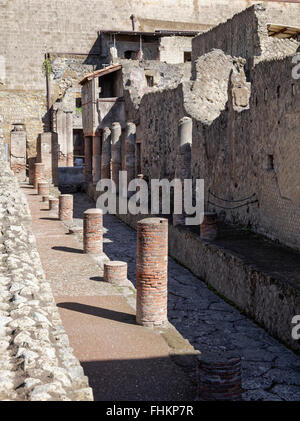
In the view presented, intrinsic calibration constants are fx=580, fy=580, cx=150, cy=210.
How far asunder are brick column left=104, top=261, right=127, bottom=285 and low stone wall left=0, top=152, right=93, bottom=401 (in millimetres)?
2659

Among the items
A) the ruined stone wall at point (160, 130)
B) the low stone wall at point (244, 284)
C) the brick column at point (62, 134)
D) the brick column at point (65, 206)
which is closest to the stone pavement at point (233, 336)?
the low stone wall at point (244, 284)

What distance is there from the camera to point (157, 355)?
5.51 meters

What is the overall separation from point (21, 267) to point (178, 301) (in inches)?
168

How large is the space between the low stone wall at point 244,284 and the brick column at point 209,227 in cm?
16

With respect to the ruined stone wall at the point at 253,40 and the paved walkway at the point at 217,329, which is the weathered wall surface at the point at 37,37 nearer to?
the ruined stone wall at the point at 253,40

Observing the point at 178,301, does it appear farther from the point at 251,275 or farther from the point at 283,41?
the point at 283,41

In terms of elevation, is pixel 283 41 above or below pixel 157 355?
above

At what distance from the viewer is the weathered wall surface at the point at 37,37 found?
28.2 m

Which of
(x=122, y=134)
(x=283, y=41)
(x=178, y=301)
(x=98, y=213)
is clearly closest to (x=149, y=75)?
(x=122, y=134)

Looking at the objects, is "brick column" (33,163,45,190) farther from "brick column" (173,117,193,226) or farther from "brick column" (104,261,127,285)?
"brick column" (104,261,127,285)

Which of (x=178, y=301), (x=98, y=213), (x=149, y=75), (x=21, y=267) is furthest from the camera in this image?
(x=149, y=75)

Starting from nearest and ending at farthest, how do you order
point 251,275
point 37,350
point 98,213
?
point 37,350
point 251,275
point 98,213

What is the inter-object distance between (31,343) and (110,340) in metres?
2.64
